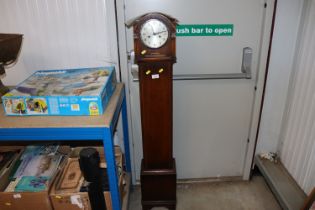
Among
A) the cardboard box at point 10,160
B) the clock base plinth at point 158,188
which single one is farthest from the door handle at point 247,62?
the cardboard box at point 10,160

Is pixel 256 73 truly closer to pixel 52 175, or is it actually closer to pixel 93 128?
pixel 93 128

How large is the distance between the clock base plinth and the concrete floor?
0.12 metres

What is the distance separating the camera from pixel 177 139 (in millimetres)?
1989

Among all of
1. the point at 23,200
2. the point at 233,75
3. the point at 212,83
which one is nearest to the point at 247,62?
the point at 233,75

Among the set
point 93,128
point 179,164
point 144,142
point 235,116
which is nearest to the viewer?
point 93,128

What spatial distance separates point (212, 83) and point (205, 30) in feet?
1.24

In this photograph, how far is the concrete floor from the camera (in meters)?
1.91

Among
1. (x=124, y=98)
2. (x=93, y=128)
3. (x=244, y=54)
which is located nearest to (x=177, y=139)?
(x=124, y=98)

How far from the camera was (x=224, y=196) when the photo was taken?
79.1 inches

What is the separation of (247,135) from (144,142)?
86 cm

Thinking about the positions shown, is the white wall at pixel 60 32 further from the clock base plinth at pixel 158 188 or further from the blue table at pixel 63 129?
the clock base plinth at pixel 158 188

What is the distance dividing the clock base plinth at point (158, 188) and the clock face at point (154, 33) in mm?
850

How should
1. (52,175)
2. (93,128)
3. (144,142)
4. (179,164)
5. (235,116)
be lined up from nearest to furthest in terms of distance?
(93,128) < (52,175) < (144,142) < (235,116) < (179,164)

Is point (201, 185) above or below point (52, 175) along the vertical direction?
below
